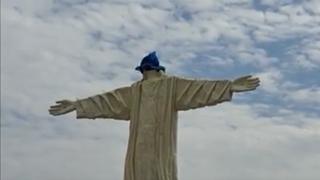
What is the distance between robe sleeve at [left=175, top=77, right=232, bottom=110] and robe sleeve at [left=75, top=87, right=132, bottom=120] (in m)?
0.86

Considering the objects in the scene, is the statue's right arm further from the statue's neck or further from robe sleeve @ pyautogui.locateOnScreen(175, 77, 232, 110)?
robe sleeve @ pyautogui.locateOnScreen(175, 77, 232, 110)

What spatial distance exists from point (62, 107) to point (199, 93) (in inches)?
87.3

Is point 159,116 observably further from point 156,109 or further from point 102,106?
point 102,106

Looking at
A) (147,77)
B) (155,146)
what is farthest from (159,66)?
(155,146)

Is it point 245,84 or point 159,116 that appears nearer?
point 245,84

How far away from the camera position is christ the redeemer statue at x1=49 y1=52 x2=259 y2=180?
40.8ft

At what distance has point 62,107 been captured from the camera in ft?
44.0

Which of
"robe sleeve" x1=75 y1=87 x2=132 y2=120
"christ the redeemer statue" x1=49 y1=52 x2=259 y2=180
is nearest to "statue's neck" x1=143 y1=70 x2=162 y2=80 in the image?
"christ the redeemer statue" x1=49 y1=52 x2=259 y2=180

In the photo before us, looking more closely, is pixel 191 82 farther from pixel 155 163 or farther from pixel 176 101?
pixel 155 163

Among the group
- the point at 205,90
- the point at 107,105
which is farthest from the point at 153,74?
the point at 205,90

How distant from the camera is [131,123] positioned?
1296 centimetres

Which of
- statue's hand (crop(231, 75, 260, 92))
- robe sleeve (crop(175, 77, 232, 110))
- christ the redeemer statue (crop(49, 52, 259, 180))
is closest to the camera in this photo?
statue's hand (crop(231, 75, 260, 92))

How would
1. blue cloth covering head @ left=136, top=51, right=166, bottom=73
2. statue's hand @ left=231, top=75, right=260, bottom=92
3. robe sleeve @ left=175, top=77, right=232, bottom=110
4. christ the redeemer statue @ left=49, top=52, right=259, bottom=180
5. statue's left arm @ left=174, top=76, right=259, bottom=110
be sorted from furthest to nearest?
blue cloth covering head @ left=136, top=51, right=166, bottom=73 < christ the redeemer statue @ left=49, top=52, right=259, bottom=180 < robe sleeve @ left=175, top=77, right=232, bottom=110 < statue's left arm @ left=174, top=76, right=259, bottom=110 < statue's hand @ left=231, top=75, right=260, bottom=92

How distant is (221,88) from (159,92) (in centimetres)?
104
